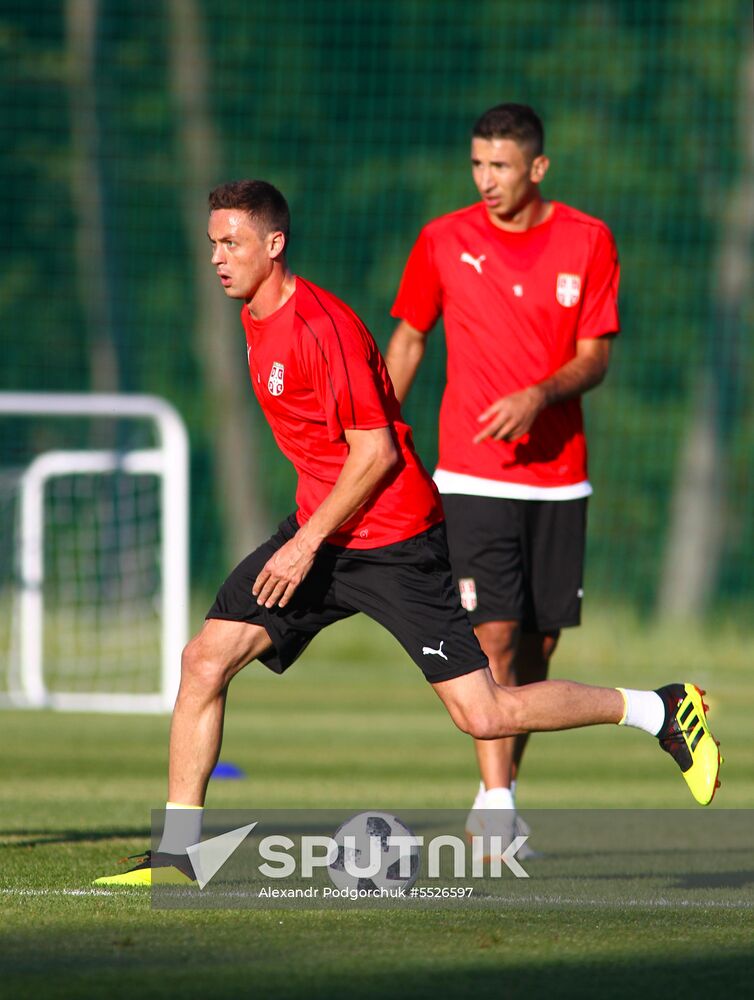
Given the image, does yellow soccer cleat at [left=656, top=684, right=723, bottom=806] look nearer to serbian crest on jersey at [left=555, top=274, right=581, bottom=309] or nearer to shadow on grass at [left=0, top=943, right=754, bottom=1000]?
shadow on grass at [left=0, top=943, right=754, bottom=1000]

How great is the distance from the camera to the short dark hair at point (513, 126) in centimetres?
718

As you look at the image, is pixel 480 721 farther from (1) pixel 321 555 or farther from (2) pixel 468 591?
(2) pixel 468 591

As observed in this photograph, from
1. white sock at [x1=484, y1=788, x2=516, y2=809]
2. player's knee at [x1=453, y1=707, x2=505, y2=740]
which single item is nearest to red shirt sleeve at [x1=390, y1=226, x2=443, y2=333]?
white sock at [x1=484, y1=788, x2=516, y2=809]

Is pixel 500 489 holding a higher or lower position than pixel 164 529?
higher

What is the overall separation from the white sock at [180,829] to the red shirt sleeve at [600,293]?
8.37ft

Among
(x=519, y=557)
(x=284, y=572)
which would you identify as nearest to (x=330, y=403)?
(x=284, y=572)

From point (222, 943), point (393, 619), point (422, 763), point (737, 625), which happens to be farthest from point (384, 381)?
point (737, 625)

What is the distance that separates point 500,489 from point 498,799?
116cm

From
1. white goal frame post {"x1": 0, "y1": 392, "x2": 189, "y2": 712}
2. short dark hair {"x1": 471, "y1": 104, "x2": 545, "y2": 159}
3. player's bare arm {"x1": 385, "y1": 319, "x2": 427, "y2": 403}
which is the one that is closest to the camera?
short dark hair {"x1": 471, "y1": 104, "x2": 545, "y2": 159}

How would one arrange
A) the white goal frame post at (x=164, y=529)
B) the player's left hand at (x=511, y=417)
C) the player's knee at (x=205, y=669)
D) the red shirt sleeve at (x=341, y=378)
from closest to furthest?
the red shirt sleeve at (x=341, y=378), the player's knee at (x=205, y=669), the player's left hand at (x=511, y=417), the white goal frame post at (x=164, y=529)

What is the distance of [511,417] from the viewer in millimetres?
6590

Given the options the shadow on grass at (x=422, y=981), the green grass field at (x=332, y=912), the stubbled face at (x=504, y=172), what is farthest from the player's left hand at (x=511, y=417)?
the shadow on grass at (x=422, y=981)

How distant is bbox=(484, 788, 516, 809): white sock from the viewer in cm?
691

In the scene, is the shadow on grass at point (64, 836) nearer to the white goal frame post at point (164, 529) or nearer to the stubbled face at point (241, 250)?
the stubbled face at point (241, 250)
